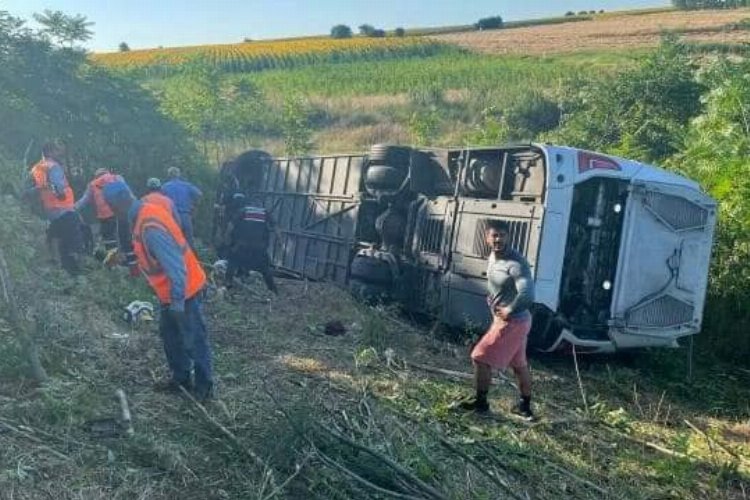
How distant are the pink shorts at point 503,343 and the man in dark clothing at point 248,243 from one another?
16.2ft

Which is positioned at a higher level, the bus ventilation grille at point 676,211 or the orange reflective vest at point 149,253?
the bus ventilation grille at point 676,211

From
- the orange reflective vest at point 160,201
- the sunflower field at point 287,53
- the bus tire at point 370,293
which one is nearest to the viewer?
the orange reflective vest at point 160,201

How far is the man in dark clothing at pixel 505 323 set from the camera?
6.24 m

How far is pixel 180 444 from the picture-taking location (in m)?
4.94

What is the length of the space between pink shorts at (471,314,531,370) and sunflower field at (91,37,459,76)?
121 ft

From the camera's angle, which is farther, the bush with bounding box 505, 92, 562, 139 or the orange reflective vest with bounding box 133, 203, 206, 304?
the bush with bounding box 505, 92, 562, 139

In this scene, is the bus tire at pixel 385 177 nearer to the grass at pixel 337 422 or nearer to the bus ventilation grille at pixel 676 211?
the grass at pixel 337 422

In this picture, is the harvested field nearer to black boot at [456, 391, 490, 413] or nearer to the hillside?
the hillside

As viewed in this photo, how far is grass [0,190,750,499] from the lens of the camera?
4566 mm

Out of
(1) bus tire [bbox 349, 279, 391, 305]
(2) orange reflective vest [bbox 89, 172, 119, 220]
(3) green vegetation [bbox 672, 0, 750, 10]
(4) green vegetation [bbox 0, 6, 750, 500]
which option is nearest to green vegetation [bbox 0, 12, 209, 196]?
(4) green vegetation [bbox 0, 6, 750, 500]

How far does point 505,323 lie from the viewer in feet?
20.6

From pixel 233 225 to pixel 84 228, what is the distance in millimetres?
1850

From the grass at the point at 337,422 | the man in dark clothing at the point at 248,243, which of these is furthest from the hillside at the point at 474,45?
the grass at the point at 337,422

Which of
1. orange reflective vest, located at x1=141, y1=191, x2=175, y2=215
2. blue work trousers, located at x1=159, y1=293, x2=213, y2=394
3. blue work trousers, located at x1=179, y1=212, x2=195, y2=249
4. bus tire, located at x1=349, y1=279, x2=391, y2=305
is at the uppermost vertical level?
orange reflective vest, located at x1=141, y1=191, x2=175, y2=215
